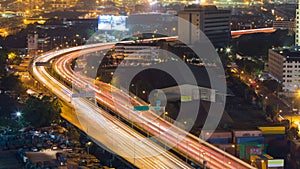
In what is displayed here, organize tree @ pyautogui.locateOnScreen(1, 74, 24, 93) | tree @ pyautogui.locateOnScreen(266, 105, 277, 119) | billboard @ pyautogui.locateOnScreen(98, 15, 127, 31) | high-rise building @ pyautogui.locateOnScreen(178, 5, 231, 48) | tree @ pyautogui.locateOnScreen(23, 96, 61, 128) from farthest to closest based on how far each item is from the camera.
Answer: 1. billboard @ pyautogui.locateOnScreen(98, 15, 127, 31)
2. high-rise building @ pyautogui.locateOnScreen(178, 5, 231, 48)
3. tree @ pyautogui.locateOnScreen(1, 74, 24, 93)
4. tree @ pyautogui.locateOnScreen(266, 105, 277, 119)
5. tree @ pyautogui.locateOnScreen(23, 96, 61, 128)

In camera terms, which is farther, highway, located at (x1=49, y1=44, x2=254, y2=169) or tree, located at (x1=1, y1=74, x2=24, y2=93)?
tree, located at (x1=1, y1=74, x2=24, y2=93)

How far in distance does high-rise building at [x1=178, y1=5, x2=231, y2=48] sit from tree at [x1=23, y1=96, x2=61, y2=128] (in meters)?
6.60

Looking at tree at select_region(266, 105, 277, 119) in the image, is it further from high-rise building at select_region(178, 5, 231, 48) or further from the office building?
high-rise building at select_region(178, 5, 231, 48)

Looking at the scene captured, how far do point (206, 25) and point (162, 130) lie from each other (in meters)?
8.08

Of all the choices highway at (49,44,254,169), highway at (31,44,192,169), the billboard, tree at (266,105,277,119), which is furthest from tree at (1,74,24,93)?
the billboard

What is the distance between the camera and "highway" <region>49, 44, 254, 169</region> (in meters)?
4.52

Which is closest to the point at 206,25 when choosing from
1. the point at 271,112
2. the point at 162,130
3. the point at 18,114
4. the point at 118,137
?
the point at 271,112

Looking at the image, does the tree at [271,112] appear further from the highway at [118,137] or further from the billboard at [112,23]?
the billboard at [112,23]

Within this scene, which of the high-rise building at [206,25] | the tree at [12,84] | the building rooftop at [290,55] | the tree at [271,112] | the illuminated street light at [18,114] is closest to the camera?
the illuminated street light at [18,114]

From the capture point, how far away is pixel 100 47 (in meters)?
11.2

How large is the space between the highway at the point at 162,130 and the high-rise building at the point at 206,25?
5.05 m

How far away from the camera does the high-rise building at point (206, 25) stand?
12641 mm

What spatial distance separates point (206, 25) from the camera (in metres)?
13.1

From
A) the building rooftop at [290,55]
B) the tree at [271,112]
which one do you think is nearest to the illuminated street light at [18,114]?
the tree at [271,112]
